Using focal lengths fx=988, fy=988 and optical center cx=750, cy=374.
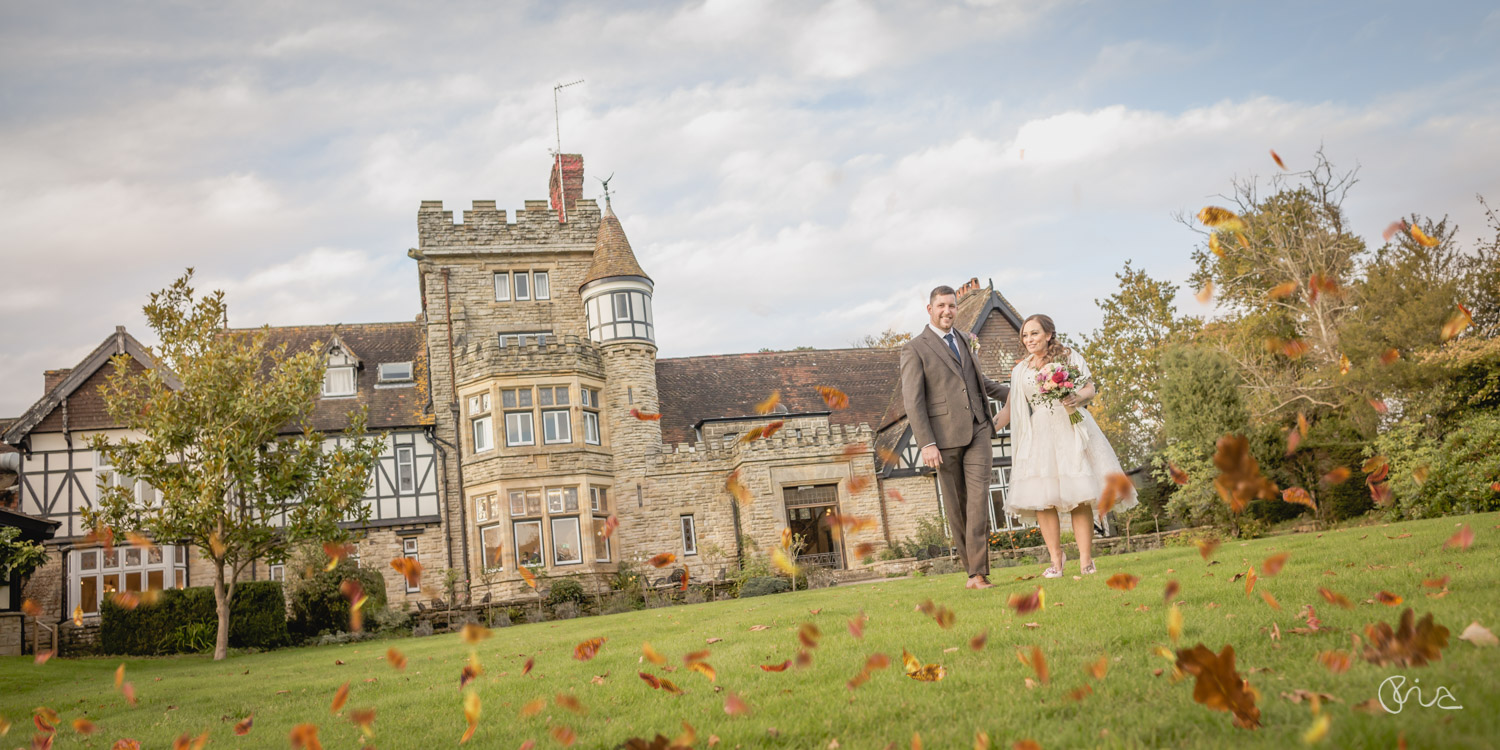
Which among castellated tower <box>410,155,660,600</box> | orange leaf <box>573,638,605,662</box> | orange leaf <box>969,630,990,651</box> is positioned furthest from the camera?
castellated tower <box>410,155,660,600</box>

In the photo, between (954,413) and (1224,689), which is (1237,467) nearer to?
(1224,689)

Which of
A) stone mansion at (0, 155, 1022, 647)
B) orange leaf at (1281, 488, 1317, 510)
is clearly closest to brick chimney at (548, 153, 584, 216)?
stone mansion at (0, 155, 1022, 647)

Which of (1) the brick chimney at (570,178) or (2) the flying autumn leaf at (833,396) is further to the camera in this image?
(1) the brick chimney at (570,178)

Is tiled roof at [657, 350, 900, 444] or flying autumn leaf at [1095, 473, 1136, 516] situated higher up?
tiled roof at [657, 350, 900, 444]

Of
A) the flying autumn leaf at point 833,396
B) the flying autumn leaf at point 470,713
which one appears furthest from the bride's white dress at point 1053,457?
the flying autumn leaf at point 470,713

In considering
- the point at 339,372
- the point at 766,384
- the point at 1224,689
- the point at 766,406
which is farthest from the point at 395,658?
the point at 766,384

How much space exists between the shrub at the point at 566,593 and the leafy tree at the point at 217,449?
725cm

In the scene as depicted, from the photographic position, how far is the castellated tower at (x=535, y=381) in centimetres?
2762

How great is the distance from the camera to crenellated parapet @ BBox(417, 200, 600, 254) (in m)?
31.0

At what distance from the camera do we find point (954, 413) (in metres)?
7.91

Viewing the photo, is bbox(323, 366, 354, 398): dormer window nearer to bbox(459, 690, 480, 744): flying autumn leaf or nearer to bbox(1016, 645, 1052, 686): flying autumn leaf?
bbox(459, 690, 480, 744): flying autumn leaf

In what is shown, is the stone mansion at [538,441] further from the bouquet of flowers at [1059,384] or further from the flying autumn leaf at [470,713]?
the flying autumn leaf at [470,713]

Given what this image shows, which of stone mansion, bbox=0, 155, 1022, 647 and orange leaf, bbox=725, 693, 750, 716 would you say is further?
stone mansion, bbox=0, 155, 1022, 647

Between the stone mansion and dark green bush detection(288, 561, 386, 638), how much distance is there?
17.0 ft
